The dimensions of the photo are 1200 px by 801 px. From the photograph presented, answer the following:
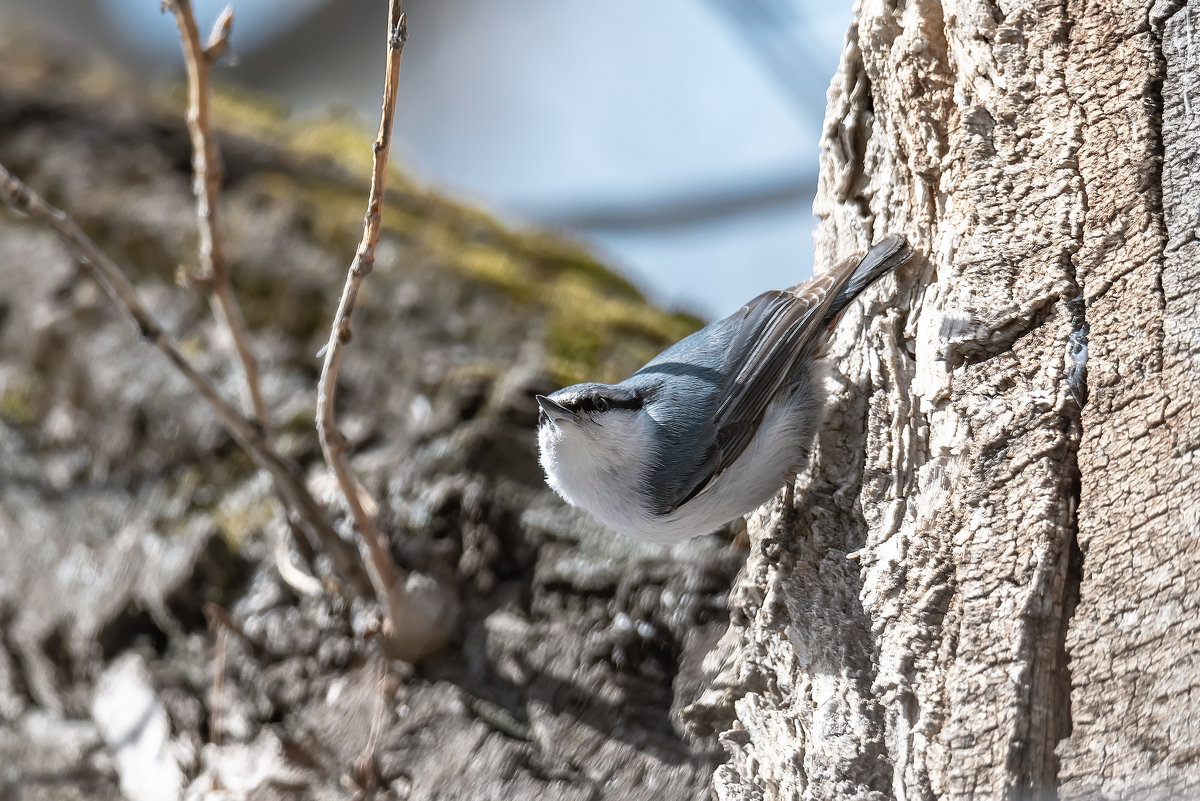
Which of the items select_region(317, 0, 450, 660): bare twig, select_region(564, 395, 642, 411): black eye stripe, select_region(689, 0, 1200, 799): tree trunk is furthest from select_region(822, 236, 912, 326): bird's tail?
select_region(317, 0, 450, 660): bare twig

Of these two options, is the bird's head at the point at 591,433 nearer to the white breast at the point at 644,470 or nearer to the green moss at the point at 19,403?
the white breast at the point at 644,470

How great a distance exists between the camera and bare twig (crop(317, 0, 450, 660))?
122cm

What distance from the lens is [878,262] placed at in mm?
1368

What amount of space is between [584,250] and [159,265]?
1.09 meters

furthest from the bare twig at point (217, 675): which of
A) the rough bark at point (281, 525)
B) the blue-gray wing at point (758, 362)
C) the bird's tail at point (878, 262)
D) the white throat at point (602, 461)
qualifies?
the bird's tail at point (878, 262)

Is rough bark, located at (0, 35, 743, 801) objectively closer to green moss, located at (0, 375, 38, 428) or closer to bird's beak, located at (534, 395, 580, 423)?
green moss, located at (0, 375, 38, 428)

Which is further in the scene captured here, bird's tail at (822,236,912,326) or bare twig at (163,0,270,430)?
bare twig at (163,0,270,430)

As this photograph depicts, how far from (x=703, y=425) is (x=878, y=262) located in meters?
0.42

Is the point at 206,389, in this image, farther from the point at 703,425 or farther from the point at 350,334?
Answer: the point at 703,425

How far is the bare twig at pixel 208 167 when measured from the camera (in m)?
1.68

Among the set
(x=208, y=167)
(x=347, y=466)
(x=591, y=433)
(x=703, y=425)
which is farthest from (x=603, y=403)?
(x=208, y=167)

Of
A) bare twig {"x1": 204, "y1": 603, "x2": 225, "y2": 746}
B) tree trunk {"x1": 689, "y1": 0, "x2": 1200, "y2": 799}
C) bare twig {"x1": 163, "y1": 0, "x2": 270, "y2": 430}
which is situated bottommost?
bare twig {"x1": 204, "y1": 603, "x2": 225, "y2": 746}

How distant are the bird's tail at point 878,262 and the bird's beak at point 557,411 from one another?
47 cm

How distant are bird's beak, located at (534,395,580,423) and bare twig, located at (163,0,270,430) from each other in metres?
0.51
